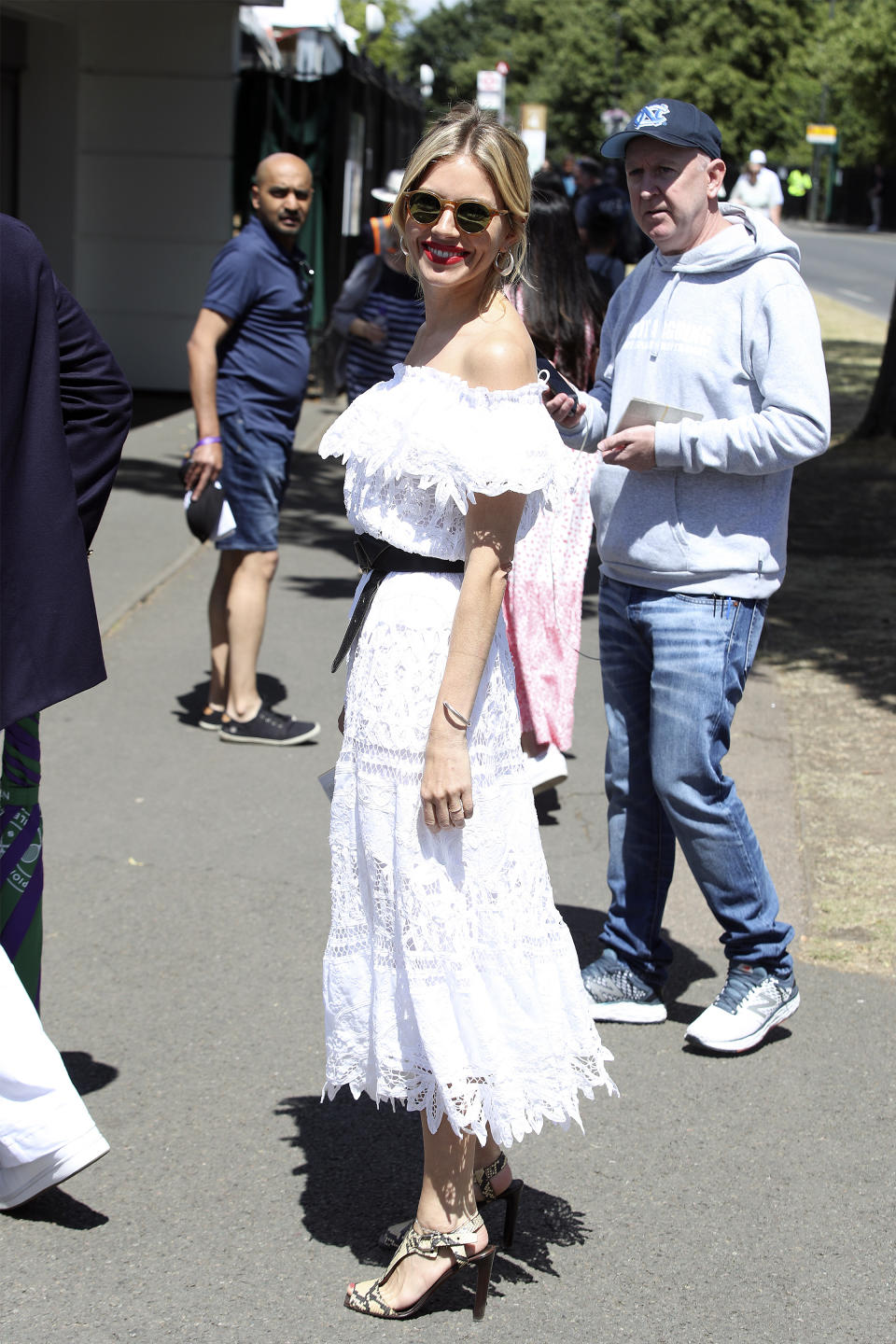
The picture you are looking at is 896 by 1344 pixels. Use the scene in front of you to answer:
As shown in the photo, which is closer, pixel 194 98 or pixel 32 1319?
pixel 32 1319

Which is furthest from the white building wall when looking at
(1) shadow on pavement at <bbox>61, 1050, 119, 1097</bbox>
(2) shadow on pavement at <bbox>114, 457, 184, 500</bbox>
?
(1) shadow on pavement at <bbox>61, 1050, 119, 1097</bbox>

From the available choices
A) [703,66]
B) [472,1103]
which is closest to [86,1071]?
[472,1103]

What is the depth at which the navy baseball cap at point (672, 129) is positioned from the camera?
342 centimetres

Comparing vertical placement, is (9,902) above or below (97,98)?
below

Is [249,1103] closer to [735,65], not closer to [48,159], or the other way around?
[48,159]

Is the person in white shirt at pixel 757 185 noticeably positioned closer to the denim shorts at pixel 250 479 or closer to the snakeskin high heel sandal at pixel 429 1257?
the denim shorts at pixel 250 479

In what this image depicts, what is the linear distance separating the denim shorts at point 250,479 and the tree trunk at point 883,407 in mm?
9052

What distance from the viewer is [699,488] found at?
3596mm

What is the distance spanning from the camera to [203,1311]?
2732mm

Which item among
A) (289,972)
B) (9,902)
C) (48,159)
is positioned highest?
(48,159)

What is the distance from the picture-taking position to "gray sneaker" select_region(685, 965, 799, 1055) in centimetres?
378

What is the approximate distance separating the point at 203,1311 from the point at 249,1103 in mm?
765

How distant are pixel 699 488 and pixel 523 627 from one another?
1534mm

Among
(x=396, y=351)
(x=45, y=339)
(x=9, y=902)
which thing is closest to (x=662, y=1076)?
(x=9, y=902)
